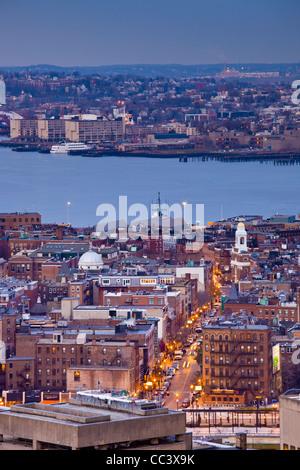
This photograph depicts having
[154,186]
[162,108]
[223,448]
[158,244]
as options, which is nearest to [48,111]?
[162,108]

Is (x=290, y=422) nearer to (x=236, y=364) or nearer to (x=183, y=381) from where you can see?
(x=236, y=364)

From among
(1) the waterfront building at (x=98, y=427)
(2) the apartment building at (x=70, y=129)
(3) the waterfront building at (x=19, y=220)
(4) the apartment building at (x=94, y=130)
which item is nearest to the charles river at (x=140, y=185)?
(3) the waterfront building at (x=19, y=220)

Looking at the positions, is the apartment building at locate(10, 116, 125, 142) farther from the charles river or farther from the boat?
the charles river

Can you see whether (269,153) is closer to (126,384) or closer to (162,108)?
(162,108)

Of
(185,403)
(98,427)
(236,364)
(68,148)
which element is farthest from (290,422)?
(68,148)

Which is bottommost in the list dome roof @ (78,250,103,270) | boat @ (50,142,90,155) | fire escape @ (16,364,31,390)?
fire escape @ (16,364,31,390)

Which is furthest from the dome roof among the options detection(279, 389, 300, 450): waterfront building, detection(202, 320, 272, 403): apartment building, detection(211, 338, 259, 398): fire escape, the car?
detection(279, 389, 300, 450): waterfront building
